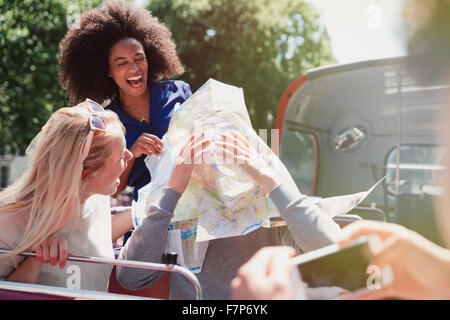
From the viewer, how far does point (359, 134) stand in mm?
6547

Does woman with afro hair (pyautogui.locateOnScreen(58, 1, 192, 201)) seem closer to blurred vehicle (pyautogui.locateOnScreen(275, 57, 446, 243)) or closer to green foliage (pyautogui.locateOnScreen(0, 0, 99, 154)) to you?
blurred vehicle (pyautogui.locateOnScreen(275, 57, 446, 243))

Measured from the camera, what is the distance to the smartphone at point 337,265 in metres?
0.81

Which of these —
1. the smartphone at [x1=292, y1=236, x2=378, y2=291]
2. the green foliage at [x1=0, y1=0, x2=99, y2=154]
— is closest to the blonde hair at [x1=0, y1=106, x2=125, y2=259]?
the smartphone at [x1=292, y1=236, x2=378, y2=291]

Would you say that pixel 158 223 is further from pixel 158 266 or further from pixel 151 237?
pixel 158 266

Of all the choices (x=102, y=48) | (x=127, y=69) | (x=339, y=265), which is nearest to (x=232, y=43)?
(x=102, y=48)

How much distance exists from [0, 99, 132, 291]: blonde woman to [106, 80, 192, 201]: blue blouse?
0.68 m

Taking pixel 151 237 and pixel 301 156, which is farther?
pixel 301 156

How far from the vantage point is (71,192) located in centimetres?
169

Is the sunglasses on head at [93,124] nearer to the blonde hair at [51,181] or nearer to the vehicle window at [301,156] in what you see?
the blonde hair at [51,181]

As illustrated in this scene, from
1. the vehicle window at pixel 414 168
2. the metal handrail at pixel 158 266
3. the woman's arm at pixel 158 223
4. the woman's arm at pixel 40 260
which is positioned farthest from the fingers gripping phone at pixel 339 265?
the vehicle window at pixel 414 168

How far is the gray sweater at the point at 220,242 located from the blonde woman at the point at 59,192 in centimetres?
23

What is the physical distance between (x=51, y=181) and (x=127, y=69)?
3.77 feet

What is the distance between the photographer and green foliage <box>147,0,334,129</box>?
45.0ft

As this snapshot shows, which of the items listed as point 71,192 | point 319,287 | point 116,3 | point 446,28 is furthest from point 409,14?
point 116,3
